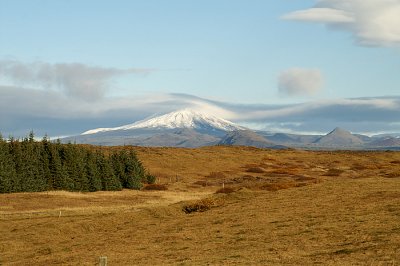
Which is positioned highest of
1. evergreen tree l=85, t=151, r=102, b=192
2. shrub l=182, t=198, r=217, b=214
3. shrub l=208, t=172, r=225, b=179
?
evergreen tree l=85, t=151, r=102, b=192

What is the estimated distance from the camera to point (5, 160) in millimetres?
78000

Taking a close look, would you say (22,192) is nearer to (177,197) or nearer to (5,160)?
(5,160)

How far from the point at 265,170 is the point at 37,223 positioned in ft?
278

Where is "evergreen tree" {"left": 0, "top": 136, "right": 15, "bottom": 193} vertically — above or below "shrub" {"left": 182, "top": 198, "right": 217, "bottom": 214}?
above

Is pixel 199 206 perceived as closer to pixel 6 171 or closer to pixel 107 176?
pixel 6 171

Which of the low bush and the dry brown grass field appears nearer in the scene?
the dry brown grass field

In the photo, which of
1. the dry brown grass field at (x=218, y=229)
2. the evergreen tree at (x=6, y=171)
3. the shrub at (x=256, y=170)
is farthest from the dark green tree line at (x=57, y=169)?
the shrub at (x=256, y=170)

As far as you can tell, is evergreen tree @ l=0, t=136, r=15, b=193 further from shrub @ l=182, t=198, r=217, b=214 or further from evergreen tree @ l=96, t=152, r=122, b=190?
shrub @ l=182, t=198, r=217, b=214

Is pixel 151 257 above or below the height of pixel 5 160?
below

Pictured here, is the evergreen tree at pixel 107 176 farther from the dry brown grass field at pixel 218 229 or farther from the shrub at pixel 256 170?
the shrub at pixel 256 170

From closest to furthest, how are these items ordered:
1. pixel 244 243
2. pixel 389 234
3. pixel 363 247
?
pixel 363 247, pixel 389 234, pixel 244 243

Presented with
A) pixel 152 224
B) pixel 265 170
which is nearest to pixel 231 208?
pixel 152 224

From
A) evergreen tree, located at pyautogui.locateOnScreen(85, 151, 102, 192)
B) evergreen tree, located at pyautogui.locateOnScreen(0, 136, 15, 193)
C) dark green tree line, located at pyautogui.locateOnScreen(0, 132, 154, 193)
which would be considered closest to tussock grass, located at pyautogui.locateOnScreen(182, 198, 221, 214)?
evergreen tree, located at pyautogui.locateOnScreen(0, 136, 15, 193)

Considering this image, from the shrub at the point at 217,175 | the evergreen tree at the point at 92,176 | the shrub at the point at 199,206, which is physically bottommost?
the shrub at the point at 217,175
